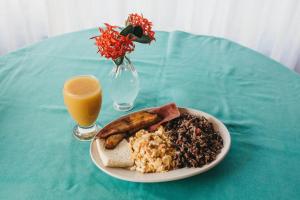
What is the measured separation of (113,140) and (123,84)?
21 centimetres

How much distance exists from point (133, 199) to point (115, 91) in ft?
1.20

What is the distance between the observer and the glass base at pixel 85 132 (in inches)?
37.1

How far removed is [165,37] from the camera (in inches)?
56.5

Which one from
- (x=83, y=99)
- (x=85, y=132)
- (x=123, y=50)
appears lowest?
(x=85, y=132)

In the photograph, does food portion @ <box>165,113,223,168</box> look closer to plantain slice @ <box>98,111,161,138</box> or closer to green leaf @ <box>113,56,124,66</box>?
plantain slice @ <box>98,111,161,138</box>

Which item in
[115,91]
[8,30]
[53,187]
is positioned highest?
[115,91]

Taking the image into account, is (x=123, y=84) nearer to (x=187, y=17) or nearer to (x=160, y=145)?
(x=160, y=145)

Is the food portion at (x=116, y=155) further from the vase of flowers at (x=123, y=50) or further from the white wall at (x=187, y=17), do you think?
the white wall at (x=187, y=17)

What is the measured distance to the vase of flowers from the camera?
0.87 m

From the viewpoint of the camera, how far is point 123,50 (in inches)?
34.9

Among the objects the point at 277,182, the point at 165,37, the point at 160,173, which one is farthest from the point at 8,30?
the point at 277,182

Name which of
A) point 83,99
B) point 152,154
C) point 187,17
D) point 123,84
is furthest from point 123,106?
point 187,17

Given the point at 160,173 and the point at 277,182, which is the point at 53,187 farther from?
the point at 277,182

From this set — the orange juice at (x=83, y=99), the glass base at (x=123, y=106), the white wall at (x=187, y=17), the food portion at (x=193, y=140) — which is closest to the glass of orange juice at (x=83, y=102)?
the orange juice at (x=83, y=99)
